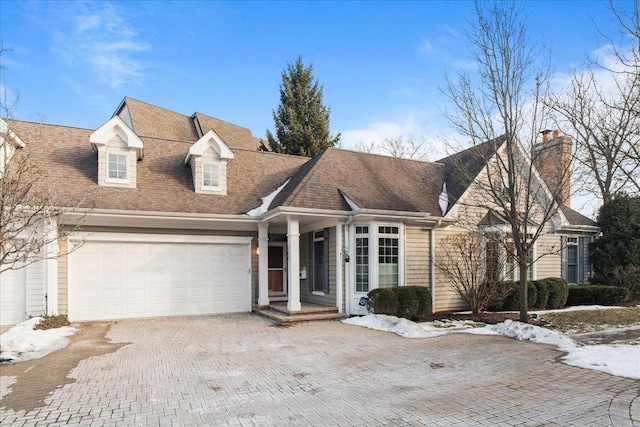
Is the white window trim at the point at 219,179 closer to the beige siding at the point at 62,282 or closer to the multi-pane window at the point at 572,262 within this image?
the beige siding at the point at 62,282

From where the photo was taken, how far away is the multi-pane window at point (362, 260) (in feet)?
37.7

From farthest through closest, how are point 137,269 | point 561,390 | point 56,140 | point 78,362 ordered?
point 56,140, point 137,269, point 78,362, point 561,390

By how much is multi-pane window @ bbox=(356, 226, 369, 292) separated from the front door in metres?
3.67

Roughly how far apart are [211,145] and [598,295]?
14.2 metres

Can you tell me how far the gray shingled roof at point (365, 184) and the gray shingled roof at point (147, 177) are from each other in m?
1.27

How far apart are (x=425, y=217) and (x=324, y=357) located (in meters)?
6.14

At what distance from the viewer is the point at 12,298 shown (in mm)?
10375

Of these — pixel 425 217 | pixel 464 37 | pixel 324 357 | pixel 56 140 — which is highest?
pixel 464 37

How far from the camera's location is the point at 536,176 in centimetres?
1273

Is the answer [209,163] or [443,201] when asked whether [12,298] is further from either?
[443,201]

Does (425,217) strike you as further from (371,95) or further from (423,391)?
(371,95)

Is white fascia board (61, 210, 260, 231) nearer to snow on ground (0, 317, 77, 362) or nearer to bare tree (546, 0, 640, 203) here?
snow on ground (0, 317, 77, 362)

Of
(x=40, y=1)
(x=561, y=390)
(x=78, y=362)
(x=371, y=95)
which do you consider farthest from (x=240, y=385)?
(x=371, y=95)

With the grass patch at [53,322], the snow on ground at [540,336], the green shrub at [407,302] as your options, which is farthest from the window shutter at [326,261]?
the grass patch at [53,322]
